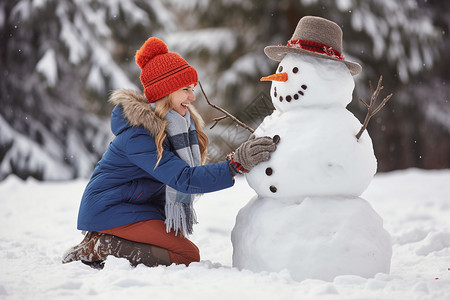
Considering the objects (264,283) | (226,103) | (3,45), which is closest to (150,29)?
(226,103)

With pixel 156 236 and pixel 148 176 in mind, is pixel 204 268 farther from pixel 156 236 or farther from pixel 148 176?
pixel 148 176

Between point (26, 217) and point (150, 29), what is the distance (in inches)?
204

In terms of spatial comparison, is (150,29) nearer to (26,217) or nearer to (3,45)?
(3,45)

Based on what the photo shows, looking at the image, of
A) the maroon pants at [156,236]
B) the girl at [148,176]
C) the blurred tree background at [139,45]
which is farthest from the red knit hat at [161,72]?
the blurred tree background at [139,45]

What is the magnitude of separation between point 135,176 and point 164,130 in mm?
329

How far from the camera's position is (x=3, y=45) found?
875 cm

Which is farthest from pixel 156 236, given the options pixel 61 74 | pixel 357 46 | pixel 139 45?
pixel 357 46

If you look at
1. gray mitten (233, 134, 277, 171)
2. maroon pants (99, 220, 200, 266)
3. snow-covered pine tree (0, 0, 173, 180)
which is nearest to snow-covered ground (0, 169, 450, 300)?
maroon pants (99, 220, 200, 266)

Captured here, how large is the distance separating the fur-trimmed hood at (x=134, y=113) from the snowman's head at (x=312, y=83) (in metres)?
0.69

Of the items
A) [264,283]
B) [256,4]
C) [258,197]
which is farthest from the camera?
[256,4]

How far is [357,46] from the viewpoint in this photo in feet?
30.2

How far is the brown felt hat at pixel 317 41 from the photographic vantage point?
8.27 feet

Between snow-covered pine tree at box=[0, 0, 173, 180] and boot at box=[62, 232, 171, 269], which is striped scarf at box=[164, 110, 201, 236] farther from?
snow-covered pine tree at box=[0, 0, 173, 180]

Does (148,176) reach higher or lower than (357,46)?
higher
